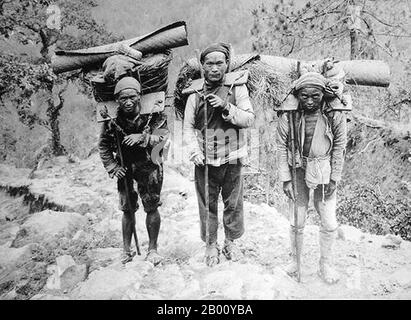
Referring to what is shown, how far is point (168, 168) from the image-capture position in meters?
8.23

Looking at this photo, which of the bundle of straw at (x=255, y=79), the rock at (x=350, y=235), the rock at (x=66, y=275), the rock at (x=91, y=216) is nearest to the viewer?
the bundle of straw at (x=255, y=79)

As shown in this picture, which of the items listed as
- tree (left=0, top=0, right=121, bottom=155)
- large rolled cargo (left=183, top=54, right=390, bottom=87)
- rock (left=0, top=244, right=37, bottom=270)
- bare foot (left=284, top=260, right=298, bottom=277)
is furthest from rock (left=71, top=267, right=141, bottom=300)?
tree (left=0, top=0, right=121, bottom=155)

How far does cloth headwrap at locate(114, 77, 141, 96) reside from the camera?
3.68m

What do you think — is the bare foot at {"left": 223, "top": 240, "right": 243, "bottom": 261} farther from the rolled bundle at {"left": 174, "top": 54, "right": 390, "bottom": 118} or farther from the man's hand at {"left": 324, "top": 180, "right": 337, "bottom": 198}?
the rolled bundle at {"left": 174, "top": 54, "right": 390, "bottom": 118}

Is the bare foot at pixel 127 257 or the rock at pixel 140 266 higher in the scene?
the bare foot at pixel 127 257

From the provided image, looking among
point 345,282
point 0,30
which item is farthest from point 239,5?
point 345,282

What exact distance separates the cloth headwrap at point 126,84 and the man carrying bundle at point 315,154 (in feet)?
4.52

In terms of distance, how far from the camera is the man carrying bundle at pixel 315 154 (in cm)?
349

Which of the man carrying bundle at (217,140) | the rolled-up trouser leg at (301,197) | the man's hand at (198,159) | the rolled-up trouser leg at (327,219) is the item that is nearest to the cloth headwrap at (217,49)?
the man carrying bundle at (217,140)

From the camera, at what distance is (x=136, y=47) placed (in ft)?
13.3

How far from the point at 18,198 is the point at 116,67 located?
5.75 meters

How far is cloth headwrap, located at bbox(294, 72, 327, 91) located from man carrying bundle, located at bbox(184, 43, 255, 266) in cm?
51

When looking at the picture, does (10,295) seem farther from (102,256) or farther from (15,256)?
(102,256)

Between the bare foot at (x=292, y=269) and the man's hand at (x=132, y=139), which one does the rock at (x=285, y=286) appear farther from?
the man's hand at (x=132, y=139)
